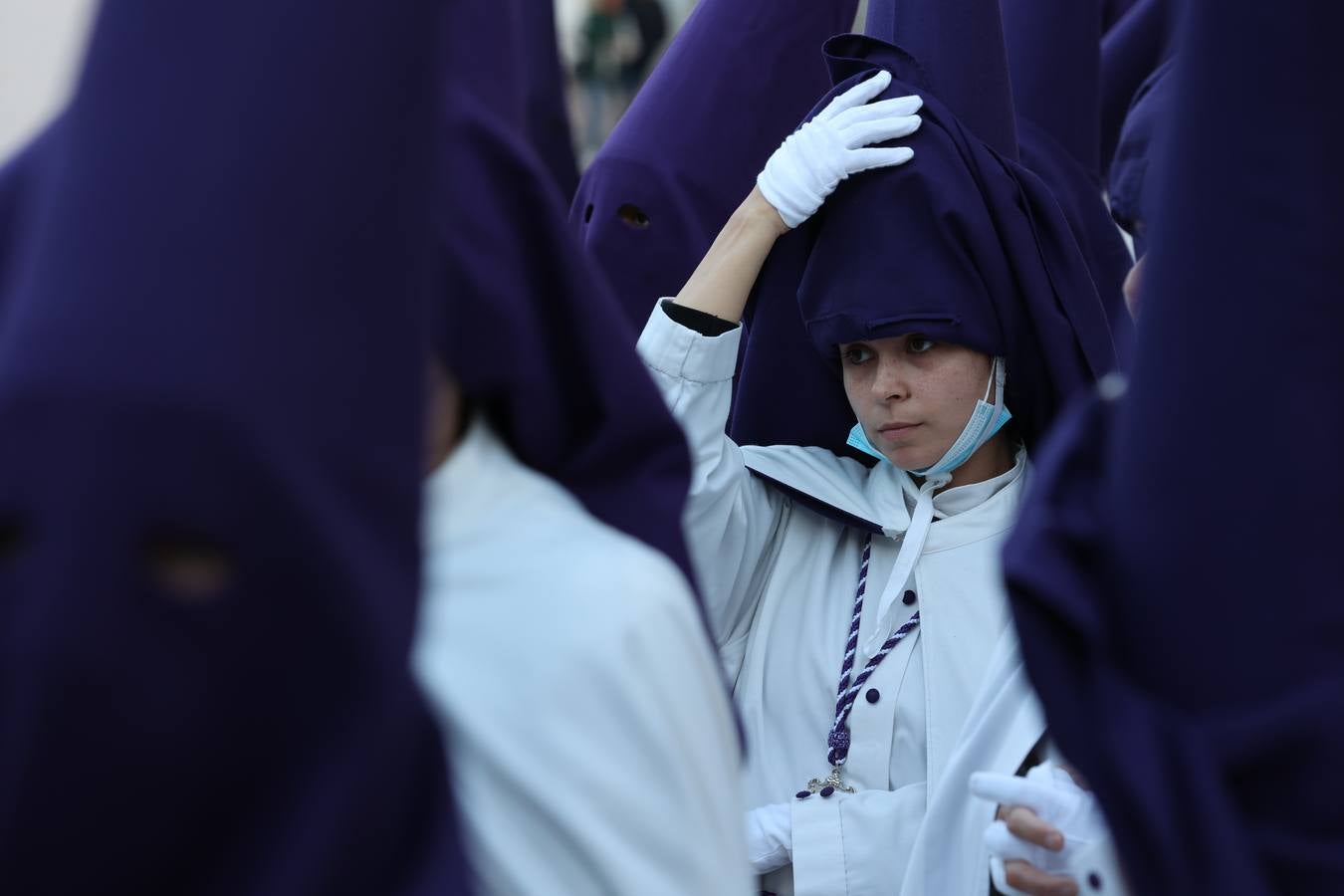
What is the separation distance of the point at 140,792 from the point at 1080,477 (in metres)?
0.85

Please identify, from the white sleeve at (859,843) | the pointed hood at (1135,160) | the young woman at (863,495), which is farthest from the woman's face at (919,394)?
the pointed hood at (1135,160)

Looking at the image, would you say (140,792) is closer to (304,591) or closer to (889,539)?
(304,591)

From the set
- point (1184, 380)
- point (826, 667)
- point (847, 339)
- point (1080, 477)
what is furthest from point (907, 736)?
point (1184, 380)

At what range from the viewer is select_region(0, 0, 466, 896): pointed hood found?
1075 mm

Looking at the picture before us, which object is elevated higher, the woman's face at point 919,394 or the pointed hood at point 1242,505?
the pointed hood at point 1242,505

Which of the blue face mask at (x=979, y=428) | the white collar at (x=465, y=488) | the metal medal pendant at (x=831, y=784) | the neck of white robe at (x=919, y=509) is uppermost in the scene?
the white collar at (x=465, y=488)

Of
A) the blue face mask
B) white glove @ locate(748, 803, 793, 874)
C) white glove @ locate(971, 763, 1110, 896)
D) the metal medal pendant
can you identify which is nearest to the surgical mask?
the blue face mask

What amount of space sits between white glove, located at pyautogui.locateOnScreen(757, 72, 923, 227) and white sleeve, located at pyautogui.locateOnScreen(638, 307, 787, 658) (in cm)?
29

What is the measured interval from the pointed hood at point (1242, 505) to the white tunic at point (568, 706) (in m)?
0.39

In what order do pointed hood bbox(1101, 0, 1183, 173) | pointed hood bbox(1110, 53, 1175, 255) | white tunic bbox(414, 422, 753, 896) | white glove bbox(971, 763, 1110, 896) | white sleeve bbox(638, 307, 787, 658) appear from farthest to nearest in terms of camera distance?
pointed hood bbox(1101, 0, 1183, 173)
pointed hood bbox(1110, 53, 1175, 255)
white sleeve bbox(638, 307, 787, 658)
white glove bbox(971, 763, 1110, 896)
white tunic bbox(414, 422, 753, 896)

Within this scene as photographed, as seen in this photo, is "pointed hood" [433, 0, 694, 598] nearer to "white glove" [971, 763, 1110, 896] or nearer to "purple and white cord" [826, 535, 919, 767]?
"white glove" [971, 763, 1110, 896]

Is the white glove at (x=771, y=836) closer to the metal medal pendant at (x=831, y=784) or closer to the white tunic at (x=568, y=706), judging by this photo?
the metal medal pendant at (x=831, y=784)

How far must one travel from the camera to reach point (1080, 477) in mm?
1436

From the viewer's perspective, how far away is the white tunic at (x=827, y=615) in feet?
8.72
